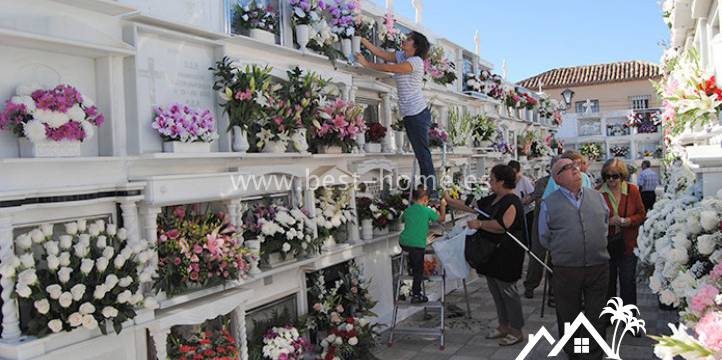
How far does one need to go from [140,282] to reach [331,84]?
10.9 ft

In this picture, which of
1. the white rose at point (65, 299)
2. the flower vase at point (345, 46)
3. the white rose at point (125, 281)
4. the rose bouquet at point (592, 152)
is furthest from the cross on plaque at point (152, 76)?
the rose bouquet at point (592, 152)

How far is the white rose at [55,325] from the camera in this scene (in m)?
3.52

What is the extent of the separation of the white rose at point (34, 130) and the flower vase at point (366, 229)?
410 cm

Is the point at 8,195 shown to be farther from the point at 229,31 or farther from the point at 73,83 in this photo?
the point at 229,31

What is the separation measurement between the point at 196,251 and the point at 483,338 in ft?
12.1

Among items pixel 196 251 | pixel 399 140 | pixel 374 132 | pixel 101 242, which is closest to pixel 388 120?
pixel 399 140

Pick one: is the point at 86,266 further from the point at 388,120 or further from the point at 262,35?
the point at 388,120

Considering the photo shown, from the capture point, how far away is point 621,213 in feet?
20.6

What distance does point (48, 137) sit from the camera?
3.74 metres

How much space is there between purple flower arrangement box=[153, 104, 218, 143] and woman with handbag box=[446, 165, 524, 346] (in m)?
2.87

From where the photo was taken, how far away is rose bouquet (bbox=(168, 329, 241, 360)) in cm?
455

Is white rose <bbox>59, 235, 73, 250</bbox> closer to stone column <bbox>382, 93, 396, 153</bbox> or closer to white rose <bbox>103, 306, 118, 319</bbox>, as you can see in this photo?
white rose <bbox>103, 306, 118, 319</bbox>

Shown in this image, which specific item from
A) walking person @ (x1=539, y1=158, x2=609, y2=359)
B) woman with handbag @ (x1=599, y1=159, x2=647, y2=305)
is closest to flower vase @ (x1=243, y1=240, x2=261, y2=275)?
walking person @ (x1=539, y1=158, x2=609, y2=359)

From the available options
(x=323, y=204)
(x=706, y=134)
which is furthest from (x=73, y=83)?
(x=706, y=134)
